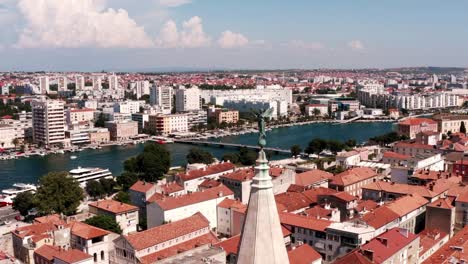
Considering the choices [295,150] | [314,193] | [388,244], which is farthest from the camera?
[295,150]

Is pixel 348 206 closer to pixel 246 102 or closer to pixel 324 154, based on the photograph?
pixel 324 154

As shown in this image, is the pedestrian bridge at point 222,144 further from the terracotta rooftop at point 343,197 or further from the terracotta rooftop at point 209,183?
the terracotta rooftop at point 343,197

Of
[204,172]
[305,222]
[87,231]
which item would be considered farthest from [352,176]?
[87,231]

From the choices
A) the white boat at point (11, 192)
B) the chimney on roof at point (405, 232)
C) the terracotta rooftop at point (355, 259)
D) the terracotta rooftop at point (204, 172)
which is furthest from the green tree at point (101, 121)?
the terracotta rooftop at point (355, 259)

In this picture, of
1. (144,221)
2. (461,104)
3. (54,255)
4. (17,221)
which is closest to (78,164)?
(17,221)

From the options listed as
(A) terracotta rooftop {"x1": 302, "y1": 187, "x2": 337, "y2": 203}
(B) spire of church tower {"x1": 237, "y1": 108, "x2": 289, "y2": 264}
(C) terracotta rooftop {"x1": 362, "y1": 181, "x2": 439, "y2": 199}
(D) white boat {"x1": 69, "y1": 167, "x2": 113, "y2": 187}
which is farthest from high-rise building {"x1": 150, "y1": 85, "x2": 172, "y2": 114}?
(B) spire of church tower {"x1": 237, "y1": 108, "x2": 289, "y2": 264}

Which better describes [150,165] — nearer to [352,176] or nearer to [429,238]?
[352,176]
